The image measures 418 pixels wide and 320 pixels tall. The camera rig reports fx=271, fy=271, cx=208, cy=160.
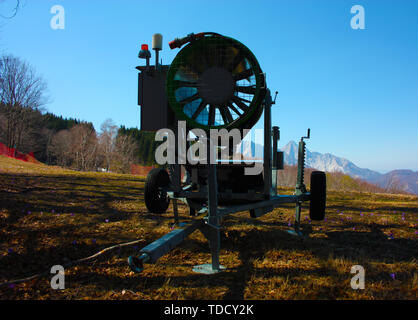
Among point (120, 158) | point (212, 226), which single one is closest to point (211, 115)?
point (212, 226)

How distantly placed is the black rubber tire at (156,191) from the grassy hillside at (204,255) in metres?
0.76

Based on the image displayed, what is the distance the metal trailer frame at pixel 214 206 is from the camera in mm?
2934

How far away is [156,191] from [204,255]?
139cm

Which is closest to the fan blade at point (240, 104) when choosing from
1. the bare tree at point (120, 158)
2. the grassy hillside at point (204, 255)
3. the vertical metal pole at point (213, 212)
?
the vertical metal pole at point (213, 212)

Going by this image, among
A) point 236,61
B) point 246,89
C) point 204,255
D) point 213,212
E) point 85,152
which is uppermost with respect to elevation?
point 85,152

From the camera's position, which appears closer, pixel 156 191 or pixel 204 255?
pixel 204 255

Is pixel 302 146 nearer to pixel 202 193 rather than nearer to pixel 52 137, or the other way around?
pixel 202 193

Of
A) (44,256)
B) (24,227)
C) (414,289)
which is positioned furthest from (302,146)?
(24,227)

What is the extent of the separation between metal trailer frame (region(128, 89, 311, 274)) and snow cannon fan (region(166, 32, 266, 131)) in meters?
0.37

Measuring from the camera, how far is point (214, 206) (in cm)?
377

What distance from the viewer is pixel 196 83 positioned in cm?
455

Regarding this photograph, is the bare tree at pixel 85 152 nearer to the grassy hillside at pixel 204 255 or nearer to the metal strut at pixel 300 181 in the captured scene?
the grassy hillside at pixel 204 255

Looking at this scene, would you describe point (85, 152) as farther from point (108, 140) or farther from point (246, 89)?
point (246, 89)

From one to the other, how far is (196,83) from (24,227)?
473 centimetres
